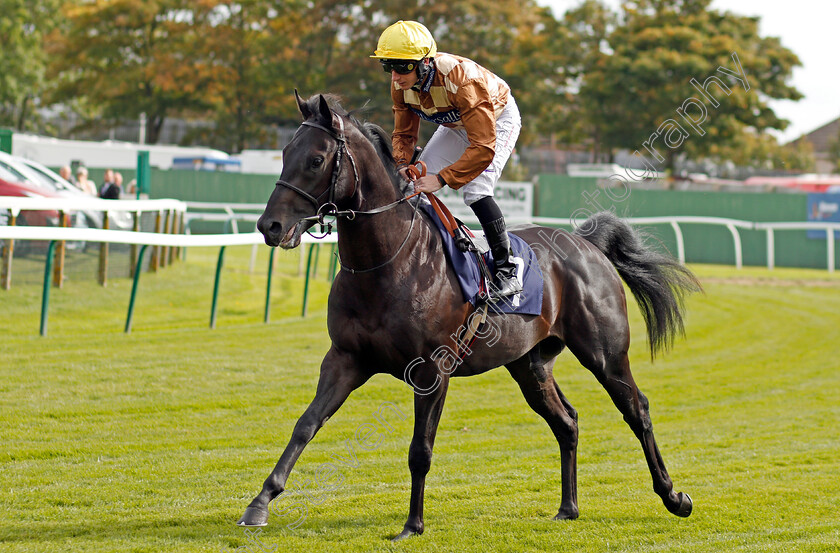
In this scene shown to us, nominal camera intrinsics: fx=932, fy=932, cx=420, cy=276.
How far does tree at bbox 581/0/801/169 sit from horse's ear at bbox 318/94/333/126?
86.4 feet

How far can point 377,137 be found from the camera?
4.11 metres

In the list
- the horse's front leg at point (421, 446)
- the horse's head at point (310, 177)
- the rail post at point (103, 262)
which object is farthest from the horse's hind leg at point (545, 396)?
the rail post at point (103, 262)

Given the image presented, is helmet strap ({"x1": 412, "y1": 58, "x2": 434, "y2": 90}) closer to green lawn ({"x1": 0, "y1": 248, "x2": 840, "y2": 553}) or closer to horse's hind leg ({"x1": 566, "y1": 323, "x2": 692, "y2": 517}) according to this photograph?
horse's hind leg ({"x1": 566, "y1": 323, "x2": 692, "y2": 517})

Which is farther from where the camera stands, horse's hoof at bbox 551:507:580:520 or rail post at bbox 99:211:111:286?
rail post at bbox 99:211:111:286

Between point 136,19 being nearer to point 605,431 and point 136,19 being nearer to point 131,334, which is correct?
point 131,334

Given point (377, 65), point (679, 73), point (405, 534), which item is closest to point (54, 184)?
point (405, 534)

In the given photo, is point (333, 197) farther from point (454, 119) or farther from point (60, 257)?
point (60, 257)

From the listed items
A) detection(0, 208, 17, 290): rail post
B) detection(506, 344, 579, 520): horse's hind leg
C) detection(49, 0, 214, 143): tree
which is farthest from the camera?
detection(49, 0, 214, 143): tree

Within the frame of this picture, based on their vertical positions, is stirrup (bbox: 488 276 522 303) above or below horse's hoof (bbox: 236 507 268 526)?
above

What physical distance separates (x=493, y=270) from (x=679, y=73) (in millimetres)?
27360

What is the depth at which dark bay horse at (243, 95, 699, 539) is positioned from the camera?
371 cm

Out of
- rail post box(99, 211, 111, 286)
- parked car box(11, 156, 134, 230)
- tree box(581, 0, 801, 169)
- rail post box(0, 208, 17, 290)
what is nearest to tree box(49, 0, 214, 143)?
tree box(581, 0, 801, 169)

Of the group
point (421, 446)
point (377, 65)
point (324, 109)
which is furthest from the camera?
point (377, 65)

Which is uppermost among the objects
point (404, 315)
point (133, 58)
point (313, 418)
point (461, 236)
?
point (133, 58)
